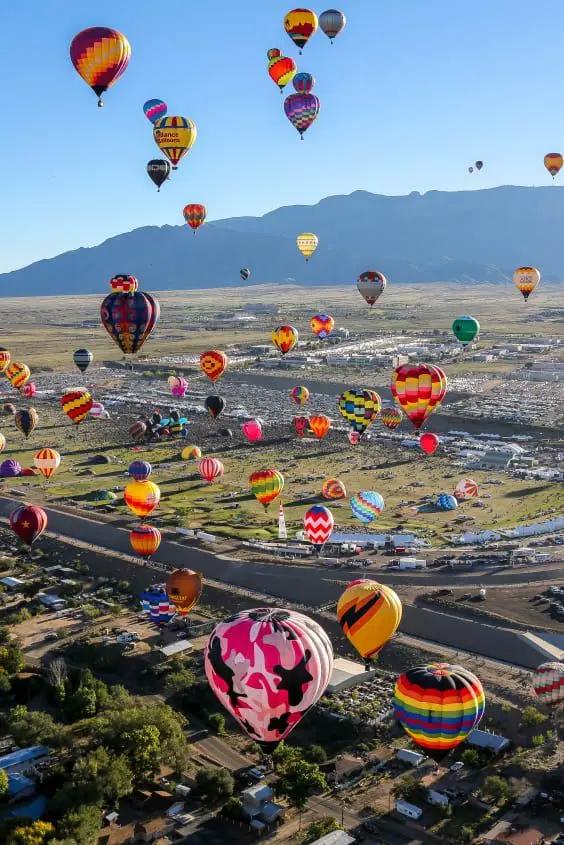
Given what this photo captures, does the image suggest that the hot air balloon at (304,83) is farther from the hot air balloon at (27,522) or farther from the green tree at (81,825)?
the green tree at (81,825)

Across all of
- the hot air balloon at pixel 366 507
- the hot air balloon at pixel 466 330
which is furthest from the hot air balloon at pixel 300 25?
the hot air balloon at pixel 366 507

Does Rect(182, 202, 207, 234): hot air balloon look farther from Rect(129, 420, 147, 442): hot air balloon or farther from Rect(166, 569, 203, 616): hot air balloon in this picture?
Rect(166, 569, 203, 616): hot air balloon

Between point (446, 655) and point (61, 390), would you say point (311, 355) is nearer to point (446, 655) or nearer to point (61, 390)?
point (61, 390)

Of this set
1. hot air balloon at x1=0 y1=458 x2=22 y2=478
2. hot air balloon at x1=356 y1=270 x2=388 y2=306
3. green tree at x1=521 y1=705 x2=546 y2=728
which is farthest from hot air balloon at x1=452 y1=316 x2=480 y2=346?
green tree at x1=521 y1=705 x2=546 y2=728

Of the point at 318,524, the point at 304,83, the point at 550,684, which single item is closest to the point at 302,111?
the point at 304,83

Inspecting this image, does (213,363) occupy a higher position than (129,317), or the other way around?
(129,317)

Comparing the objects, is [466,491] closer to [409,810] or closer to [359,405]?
[359,405]

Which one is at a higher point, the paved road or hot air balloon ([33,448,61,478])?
hot air balloon ([33,448,61,478])
